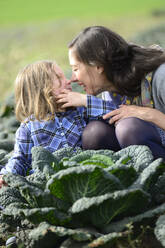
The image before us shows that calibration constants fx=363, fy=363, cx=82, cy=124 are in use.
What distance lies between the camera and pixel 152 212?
81.1 inches

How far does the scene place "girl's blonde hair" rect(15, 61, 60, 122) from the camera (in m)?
3.15

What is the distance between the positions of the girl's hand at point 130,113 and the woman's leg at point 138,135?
11cm

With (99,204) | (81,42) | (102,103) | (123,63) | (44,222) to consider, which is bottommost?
(44,222)

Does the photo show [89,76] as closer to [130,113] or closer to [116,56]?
[116,56]

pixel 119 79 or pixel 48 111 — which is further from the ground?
pixel 119 79

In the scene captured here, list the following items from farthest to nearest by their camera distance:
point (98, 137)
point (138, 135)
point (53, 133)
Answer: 1. point (53, 133)
2. point (98, 137)
3. point (138, 135)

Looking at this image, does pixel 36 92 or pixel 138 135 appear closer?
pixel 138 135

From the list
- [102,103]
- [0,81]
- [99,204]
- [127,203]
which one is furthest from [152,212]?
[0,81]

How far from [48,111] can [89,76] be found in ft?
1.57

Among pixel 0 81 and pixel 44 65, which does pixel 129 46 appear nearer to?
pixel 44 65

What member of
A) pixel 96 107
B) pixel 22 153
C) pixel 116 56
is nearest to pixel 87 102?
pixel 96 107

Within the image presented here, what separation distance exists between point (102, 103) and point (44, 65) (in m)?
0.63

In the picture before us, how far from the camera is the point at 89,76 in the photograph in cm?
323

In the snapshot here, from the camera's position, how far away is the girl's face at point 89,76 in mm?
3230
